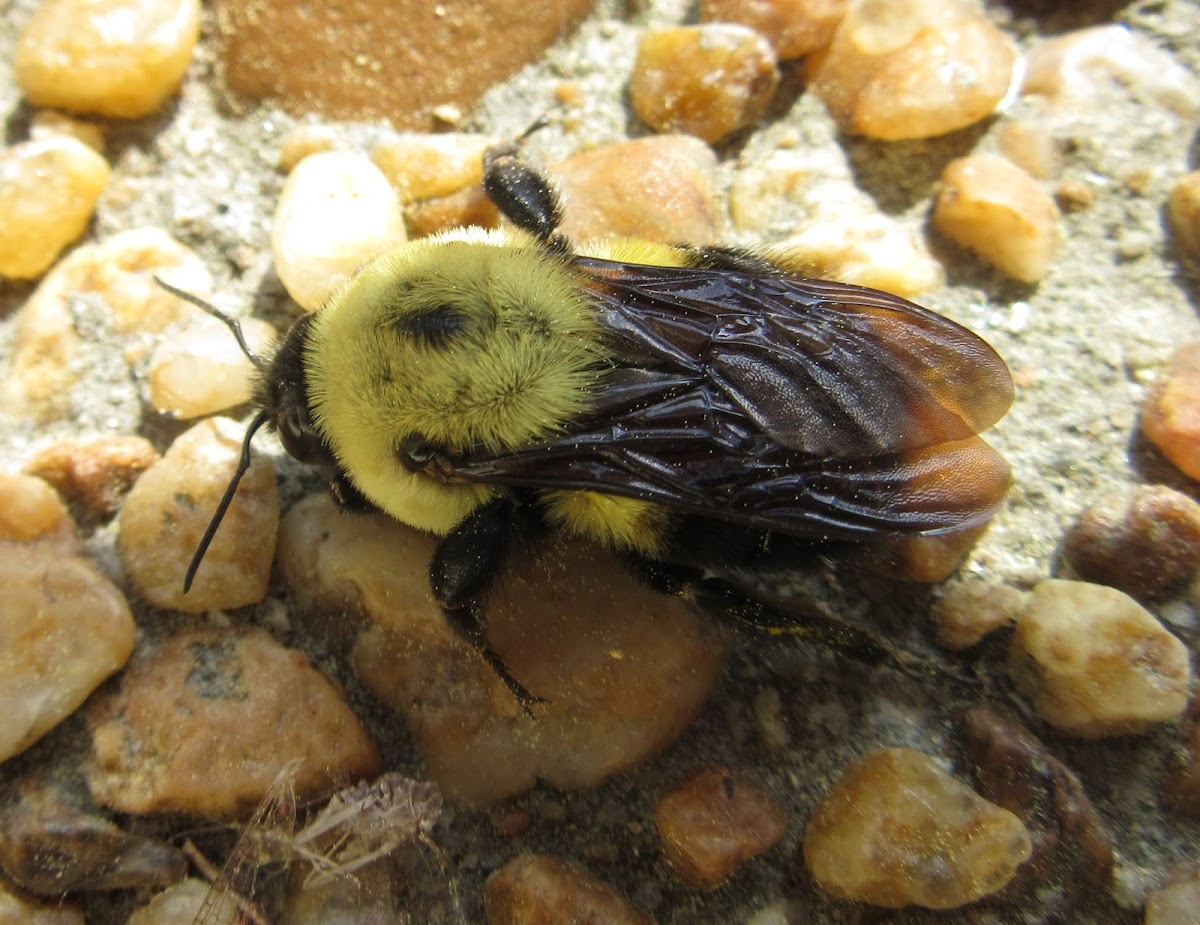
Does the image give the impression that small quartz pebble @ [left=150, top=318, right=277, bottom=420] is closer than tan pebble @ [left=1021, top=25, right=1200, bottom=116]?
Yes

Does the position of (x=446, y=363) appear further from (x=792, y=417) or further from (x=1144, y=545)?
(x=1144, y=545)

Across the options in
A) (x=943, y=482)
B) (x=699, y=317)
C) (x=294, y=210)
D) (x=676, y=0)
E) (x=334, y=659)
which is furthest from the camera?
(x=676, y=0)

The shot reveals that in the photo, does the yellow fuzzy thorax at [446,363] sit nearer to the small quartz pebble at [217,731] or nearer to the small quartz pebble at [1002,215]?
the small quartz pebble at [217,731]

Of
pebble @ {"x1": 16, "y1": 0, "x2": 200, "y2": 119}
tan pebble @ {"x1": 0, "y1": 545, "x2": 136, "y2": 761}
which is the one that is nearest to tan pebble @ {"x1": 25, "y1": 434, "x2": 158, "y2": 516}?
tan pebble @ {"x1": 0, "y1": 545, "x2": 136, "y2": 761}

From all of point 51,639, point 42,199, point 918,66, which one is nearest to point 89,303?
point 42,199

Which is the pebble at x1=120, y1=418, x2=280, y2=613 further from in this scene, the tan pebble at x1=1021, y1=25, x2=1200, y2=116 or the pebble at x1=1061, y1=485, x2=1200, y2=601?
the tan pebble at x1=1021, y1=25, x2=1200, y2=116

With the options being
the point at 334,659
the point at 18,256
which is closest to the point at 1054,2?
the point at 334,659

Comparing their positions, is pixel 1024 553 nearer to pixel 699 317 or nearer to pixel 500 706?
pixel 699 317
